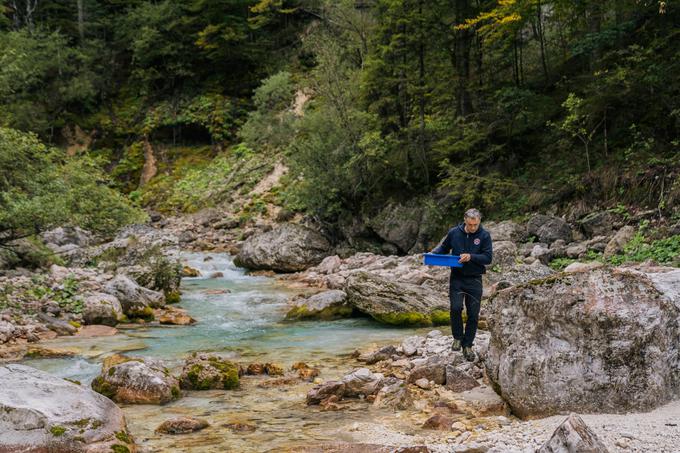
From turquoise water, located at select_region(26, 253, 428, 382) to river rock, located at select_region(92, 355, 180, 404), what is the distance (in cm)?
97

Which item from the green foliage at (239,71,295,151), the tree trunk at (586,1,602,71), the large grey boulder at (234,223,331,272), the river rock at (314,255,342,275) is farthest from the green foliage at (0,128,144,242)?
the tree trunk at (586,1,602,71)

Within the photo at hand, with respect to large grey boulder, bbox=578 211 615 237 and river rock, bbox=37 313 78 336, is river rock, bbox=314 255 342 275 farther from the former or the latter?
river rock, bbox=37 313 78 336

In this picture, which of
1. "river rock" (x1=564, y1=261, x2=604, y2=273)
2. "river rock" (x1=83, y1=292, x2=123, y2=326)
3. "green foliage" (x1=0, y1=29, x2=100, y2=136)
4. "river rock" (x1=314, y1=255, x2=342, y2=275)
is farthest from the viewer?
"green foliage" (x1=0, y1=29, x2=100, y2=136)

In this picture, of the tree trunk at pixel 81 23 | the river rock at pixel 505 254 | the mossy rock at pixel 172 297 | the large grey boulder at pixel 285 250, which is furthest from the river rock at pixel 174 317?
the tree trunk at pixel 81 23

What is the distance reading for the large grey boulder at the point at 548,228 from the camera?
1430 cm

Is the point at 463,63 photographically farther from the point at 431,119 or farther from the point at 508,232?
the point at 508,232

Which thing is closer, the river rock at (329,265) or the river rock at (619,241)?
the river rock at (619,241)

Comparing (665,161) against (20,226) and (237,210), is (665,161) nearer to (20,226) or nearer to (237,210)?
(20,226)

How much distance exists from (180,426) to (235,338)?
188 inches

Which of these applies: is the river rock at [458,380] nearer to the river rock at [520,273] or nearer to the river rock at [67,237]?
the river rock at [520,273]

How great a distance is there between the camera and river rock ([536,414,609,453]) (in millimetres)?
3754

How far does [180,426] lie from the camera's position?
17.9 feet

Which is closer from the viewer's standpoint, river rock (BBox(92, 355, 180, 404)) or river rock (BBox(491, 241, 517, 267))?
river rock (BBox(92, 355, 180, 404))

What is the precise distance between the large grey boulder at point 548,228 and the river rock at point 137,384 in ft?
35.0
